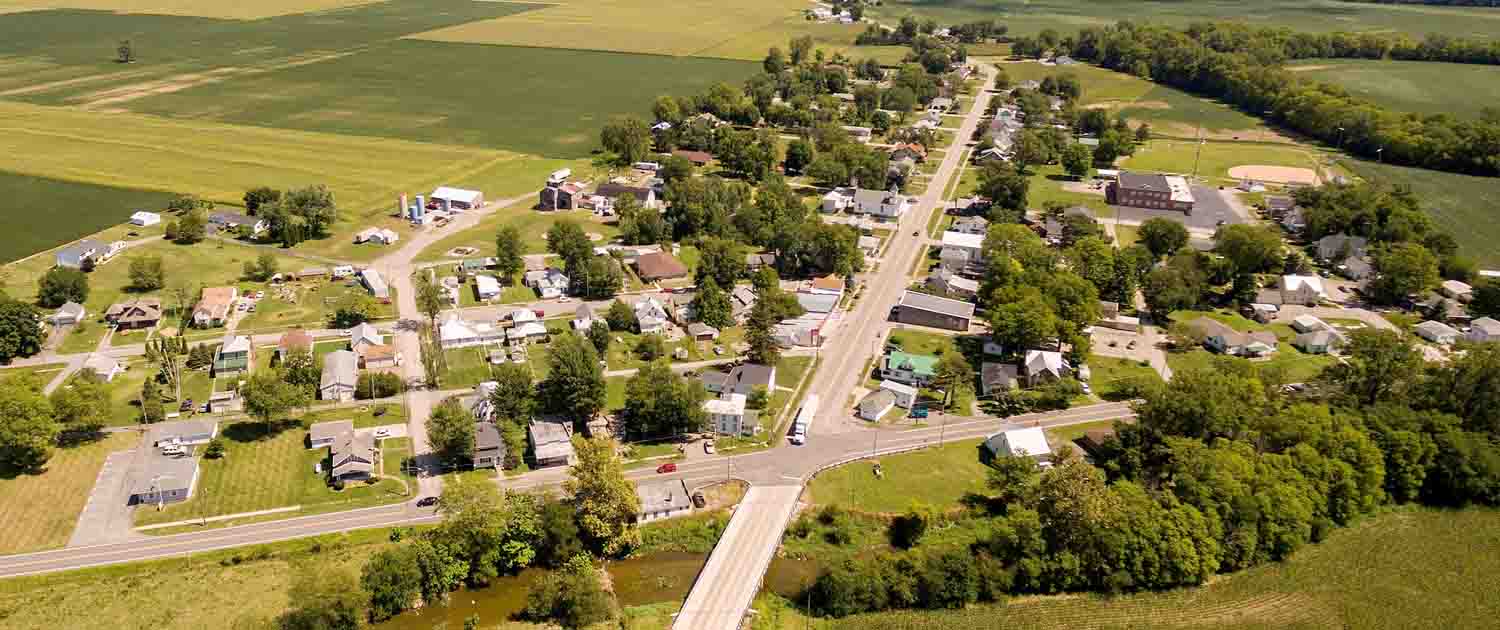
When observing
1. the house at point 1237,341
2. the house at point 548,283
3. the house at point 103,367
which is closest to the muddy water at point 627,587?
the house at point 103,367

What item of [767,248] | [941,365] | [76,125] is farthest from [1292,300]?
[76,125]

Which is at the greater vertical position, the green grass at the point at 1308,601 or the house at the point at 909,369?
the house at the point at 909,369

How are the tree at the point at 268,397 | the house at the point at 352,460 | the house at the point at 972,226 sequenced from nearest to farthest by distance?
the house at the point at 352,460 < the tree at the point at 268,397 < the house at the point at 972,226

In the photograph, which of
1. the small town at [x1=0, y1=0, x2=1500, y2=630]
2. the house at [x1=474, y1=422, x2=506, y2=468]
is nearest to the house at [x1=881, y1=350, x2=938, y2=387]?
the small town at [x1=0, y1=0, x2=1500, y2=630]

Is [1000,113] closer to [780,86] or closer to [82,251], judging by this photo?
[780,86]

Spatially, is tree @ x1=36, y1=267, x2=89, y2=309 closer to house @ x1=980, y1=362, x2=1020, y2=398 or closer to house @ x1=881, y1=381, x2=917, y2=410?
house @ x1=881, y1=381, x2=917, y2=410

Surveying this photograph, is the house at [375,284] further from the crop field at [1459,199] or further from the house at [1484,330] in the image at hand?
the crop field at [1459,199]

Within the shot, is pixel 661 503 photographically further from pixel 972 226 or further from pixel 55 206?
pixel 55 206
